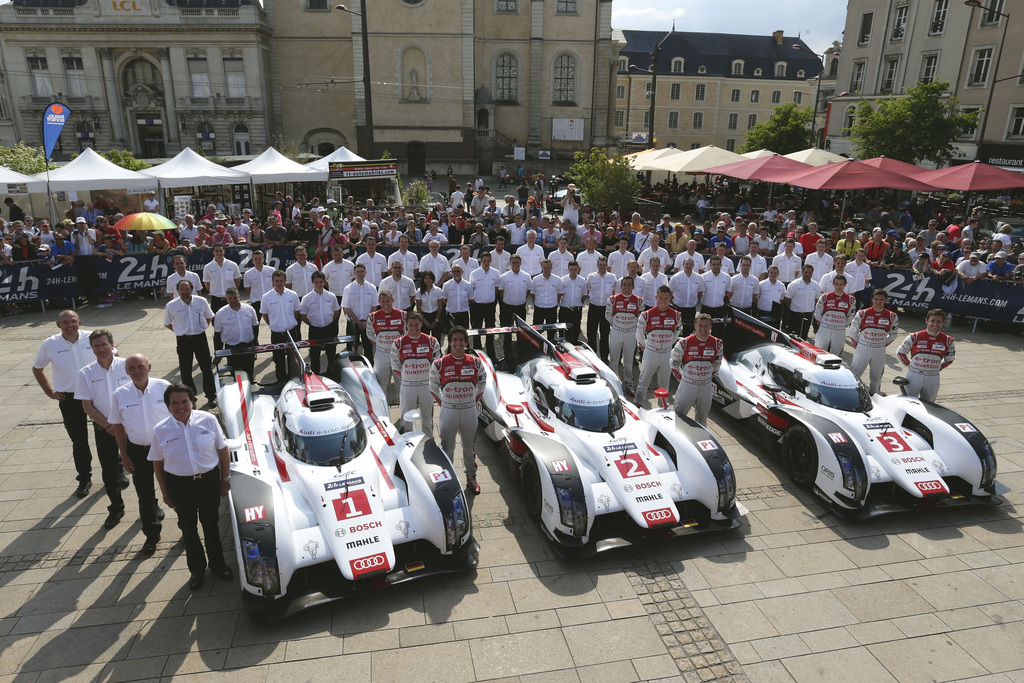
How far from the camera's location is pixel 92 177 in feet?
61.1

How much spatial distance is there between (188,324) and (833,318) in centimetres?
1012

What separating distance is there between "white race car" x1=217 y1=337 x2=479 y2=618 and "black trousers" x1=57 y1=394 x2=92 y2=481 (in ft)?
4.89

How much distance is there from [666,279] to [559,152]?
39855 millimetres

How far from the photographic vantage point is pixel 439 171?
46062 mm

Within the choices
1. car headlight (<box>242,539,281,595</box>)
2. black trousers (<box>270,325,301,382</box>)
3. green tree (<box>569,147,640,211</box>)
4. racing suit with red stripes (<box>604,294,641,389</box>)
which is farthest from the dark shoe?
green tree (<box>569,147,640,211</box>)

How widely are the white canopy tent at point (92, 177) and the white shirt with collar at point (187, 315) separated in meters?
11.2

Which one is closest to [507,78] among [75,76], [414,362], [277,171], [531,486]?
[75,76]

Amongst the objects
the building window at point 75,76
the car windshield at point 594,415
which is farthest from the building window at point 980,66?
the building window at point 75,76

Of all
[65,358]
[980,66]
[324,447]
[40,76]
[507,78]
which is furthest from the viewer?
[507,78]

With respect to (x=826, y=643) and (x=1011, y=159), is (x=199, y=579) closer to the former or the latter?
(x=826, y=643)

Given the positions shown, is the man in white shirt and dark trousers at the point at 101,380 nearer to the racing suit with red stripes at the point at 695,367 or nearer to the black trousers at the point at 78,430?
the black trousers at the point at 78,430

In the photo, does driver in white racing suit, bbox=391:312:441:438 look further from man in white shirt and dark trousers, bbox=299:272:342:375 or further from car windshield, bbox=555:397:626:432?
man in white shirt and dark trousers, bbox=299:272:342:375

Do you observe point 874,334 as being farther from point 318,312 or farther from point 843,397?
point 318,312

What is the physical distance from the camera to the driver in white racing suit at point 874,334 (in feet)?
32.2
